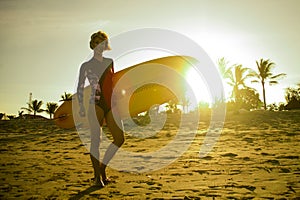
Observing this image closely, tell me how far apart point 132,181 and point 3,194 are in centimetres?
126

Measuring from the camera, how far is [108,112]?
3021mm

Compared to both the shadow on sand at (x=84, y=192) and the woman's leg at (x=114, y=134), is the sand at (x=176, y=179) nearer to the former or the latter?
the shadow on sand at (x=84, y=192)

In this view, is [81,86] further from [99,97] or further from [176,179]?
[176,179]

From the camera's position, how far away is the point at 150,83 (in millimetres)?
5793

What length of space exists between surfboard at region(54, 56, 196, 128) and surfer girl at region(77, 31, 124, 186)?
5.75ft

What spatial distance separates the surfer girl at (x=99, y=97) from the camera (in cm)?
295

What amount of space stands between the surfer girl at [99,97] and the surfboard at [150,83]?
1.75 meters

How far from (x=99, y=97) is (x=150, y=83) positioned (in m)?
2.91

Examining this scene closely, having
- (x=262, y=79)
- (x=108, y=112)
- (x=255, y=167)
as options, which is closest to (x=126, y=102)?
(x=108, y=112)

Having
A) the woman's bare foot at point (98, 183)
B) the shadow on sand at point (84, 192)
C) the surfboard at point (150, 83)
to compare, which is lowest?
the shadow on sand at point (84, 192)

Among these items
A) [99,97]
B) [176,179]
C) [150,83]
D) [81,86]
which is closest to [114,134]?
[99,97]

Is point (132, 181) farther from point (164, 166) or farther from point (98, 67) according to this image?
point (98, 67)

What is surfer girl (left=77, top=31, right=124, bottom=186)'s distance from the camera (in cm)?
295

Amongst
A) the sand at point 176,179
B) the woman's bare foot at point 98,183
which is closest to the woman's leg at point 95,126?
the woman's bare foot at point 98,183
